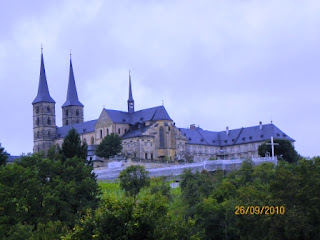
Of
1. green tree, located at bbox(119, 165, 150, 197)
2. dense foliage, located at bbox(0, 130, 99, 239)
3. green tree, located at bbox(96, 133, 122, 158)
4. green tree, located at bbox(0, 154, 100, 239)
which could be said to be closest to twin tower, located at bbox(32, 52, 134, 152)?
green tree, located at bbox(96, 133, 122, 158)

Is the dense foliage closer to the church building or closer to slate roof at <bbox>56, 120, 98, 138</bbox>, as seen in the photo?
the church building

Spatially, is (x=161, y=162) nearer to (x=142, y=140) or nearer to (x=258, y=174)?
(x=142, y=140)

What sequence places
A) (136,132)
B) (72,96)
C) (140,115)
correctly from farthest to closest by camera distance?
1. (72,96)
2. (140,115)
3. (136,132)

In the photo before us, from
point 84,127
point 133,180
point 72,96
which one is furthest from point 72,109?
point 133,180

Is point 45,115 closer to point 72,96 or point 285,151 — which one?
point 72,96

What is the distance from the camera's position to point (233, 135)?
514 feet

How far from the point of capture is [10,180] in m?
54.9

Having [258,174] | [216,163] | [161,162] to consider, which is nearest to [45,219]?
[258,174]

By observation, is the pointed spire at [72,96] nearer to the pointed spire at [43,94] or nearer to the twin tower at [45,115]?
the twin tower at [45,115]

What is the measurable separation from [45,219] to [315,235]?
60.7ft

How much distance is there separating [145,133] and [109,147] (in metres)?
10.5

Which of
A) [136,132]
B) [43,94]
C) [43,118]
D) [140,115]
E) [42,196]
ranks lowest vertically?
[42,196]
